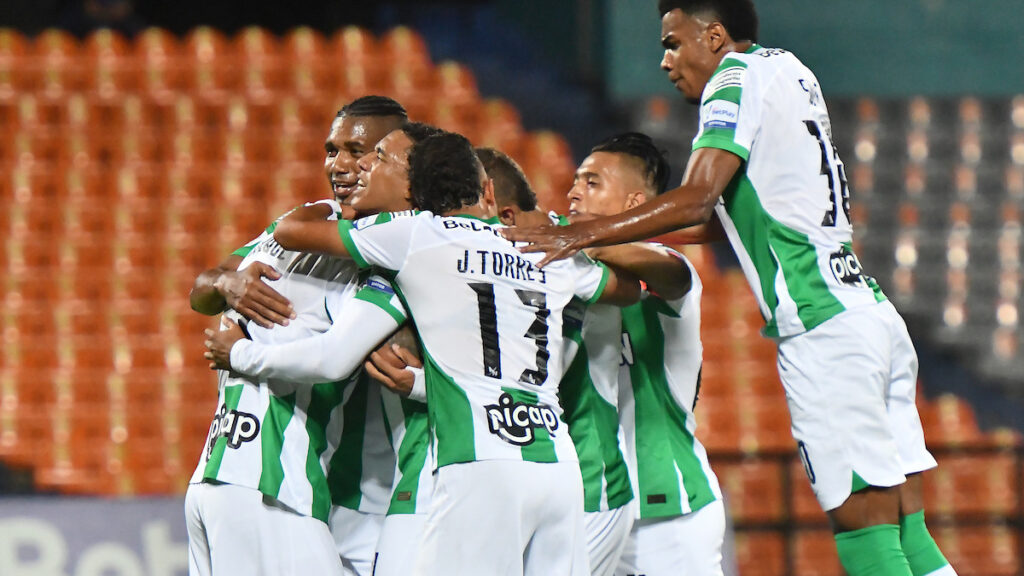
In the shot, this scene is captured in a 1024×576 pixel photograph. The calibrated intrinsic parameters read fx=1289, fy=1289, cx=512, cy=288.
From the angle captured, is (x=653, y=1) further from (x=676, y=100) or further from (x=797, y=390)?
(x=797, y=390)

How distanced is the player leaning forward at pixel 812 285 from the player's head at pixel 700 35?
0.06ft

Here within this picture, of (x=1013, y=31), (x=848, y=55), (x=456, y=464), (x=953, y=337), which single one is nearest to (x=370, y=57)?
(x=848, y=55)

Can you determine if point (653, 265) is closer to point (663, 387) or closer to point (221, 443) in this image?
point (663, 387)

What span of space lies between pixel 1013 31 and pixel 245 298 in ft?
36.6

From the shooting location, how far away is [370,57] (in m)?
11.4

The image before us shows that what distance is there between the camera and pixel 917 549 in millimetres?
3582

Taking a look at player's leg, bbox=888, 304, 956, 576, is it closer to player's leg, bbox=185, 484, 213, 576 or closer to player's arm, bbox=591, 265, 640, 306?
player's arm, bbox=591, 265, 640, 306

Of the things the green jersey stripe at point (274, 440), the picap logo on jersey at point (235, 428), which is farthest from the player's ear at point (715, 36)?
the picap logo on jersey at point (235, 428)

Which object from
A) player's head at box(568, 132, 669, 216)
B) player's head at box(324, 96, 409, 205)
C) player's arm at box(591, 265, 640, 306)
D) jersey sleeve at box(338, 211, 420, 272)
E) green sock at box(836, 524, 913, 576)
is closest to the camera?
jersey sleeve at box(338, 211, 420, 272)

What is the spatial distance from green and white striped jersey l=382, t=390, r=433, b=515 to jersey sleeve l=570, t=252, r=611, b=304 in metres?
0.55

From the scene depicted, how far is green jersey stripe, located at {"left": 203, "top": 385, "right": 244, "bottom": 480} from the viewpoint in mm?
3516

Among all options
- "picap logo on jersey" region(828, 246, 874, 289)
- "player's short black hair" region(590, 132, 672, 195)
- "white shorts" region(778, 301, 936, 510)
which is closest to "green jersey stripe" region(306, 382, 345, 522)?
"player's short black hair" region(590, 132, 672, 195)

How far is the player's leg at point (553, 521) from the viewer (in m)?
3.30

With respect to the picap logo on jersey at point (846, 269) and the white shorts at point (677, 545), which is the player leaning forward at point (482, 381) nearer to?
the white shorts at point (677, 545)
